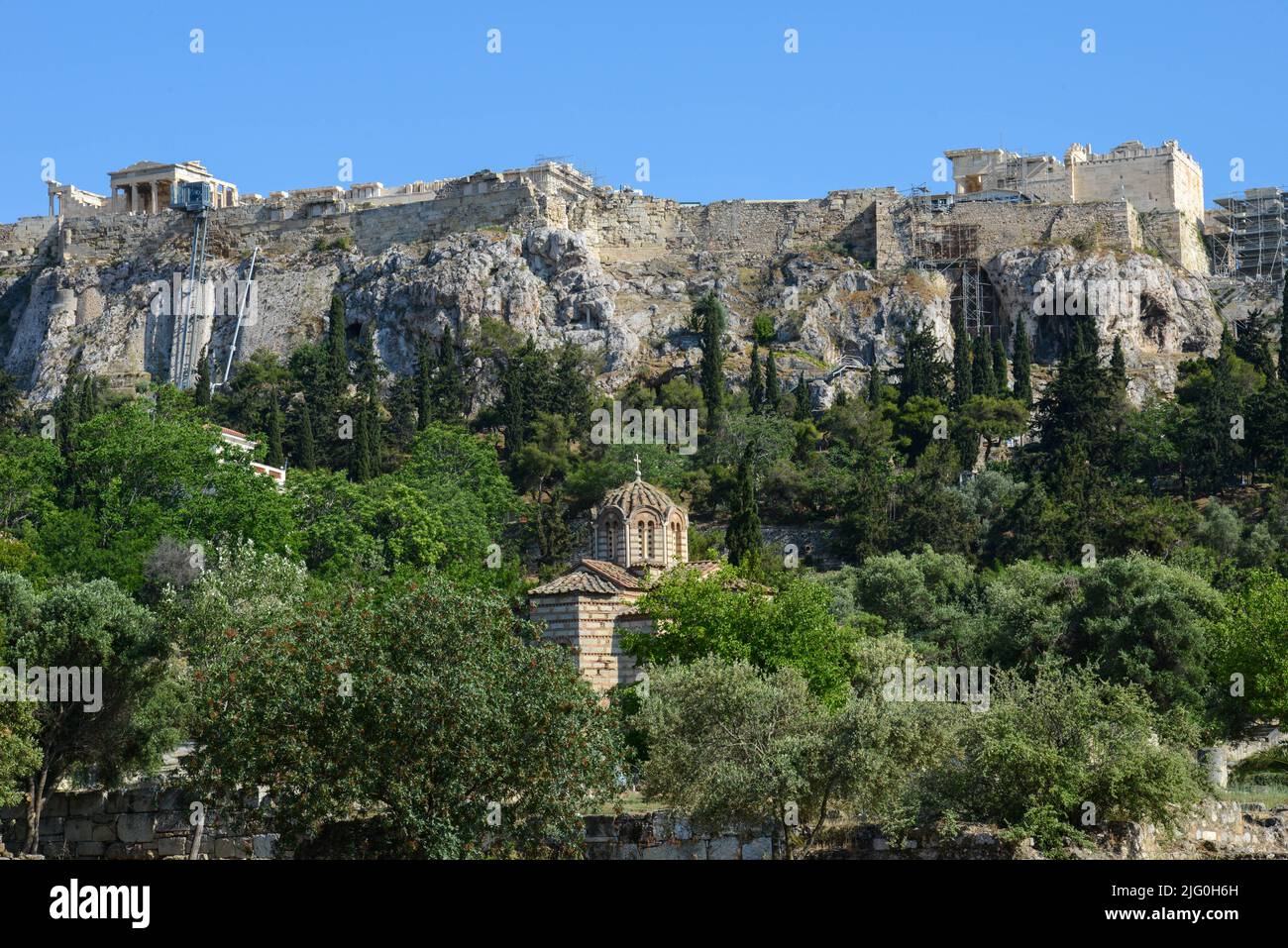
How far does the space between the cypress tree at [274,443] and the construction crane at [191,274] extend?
17360 millimetres

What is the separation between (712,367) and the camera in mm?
73062

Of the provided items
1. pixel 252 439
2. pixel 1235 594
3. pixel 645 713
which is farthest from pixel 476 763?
pixel 252 439

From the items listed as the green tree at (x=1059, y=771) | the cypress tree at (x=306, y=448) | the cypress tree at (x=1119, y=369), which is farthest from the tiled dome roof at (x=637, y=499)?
the cypress tree at (x=1119, y=369)

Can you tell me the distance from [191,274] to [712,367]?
97.7ft

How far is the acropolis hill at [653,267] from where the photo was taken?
8150cm

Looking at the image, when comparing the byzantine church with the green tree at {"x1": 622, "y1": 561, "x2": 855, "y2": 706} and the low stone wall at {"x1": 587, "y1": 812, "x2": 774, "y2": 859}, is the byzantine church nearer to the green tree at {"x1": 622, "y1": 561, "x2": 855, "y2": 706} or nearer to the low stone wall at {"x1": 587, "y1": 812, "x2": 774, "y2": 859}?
the green tree at {"x1": 622, "y1": 561, "x2": 855, "y2": 706}

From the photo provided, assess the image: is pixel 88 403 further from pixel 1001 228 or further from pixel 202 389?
pixel 1001 228

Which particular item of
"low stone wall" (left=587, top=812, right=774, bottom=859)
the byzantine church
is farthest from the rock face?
"low stone wall" (left=587, top=812, right=774, bottom=859)

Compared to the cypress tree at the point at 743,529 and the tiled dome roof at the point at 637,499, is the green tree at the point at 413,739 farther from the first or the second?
the cypress tree at the point at 743,529

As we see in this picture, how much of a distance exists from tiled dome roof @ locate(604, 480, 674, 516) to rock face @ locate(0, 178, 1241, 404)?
3317cm

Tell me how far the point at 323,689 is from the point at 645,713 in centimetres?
783

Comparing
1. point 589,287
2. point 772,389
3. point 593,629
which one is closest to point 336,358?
point 589,287
